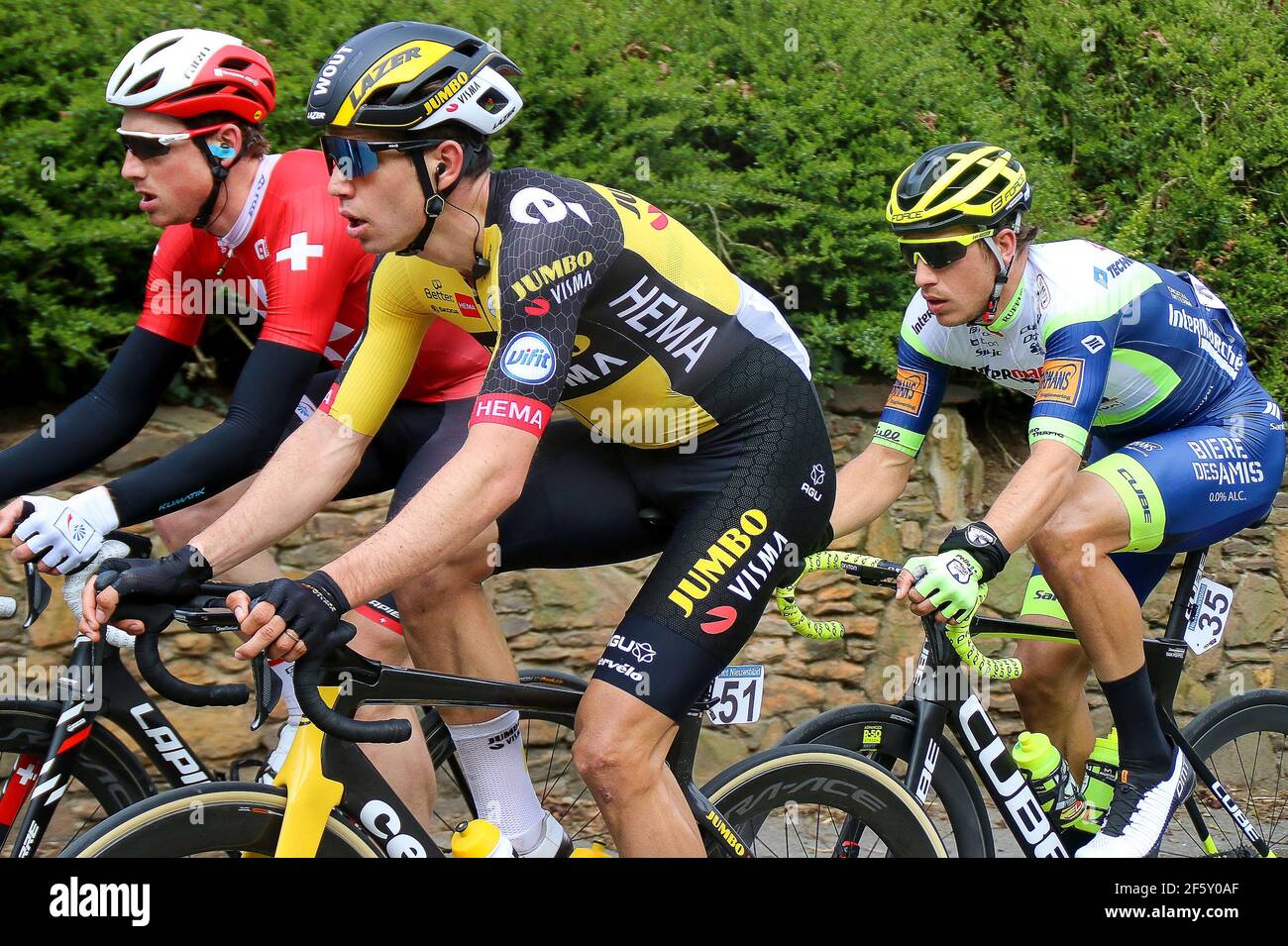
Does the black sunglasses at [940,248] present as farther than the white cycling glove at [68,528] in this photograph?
Yes

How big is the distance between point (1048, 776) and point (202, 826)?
250 cm

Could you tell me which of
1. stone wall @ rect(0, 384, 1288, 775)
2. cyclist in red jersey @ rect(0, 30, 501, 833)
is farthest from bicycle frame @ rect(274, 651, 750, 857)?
stone wall @ rect(0, 384, 1288, 775)

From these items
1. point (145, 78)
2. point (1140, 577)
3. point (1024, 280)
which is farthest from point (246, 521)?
point (1140, 577)

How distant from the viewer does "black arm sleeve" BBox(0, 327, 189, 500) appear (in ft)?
11.8

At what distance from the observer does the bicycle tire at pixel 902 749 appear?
3.82 metres

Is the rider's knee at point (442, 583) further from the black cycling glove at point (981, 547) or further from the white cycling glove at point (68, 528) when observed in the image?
the black cycling glove at point (981, 547)

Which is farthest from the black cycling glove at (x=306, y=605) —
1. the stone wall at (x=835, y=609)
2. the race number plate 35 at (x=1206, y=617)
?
the race number plate 35 at (x=1206, y=617)

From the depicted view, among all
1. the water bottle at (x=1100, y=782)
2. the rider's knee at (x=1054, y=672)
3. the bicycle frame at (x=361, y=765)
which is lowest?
the water bottle at (x=1100, y=782)

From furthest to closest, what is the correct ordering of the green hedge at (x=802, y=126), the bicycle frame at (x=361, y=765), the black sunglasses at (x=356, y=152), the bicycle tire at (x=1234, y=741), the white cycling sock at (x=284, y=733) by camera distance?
1. the green hedge at (x=802, y=126)
2. the bicycle tire at (x=1234, y=741)
3. the white cycling sock at (x=284, y=733)
4. the black sunglasses at (x=356, y=152)
5. the bicycle frame at (x=361, y=765)

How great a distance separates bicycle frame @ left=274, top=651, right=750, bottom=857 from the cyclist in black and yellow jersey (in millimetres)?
157

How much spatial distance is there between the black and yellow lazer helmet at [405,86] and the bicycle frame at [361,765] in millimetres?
1124
